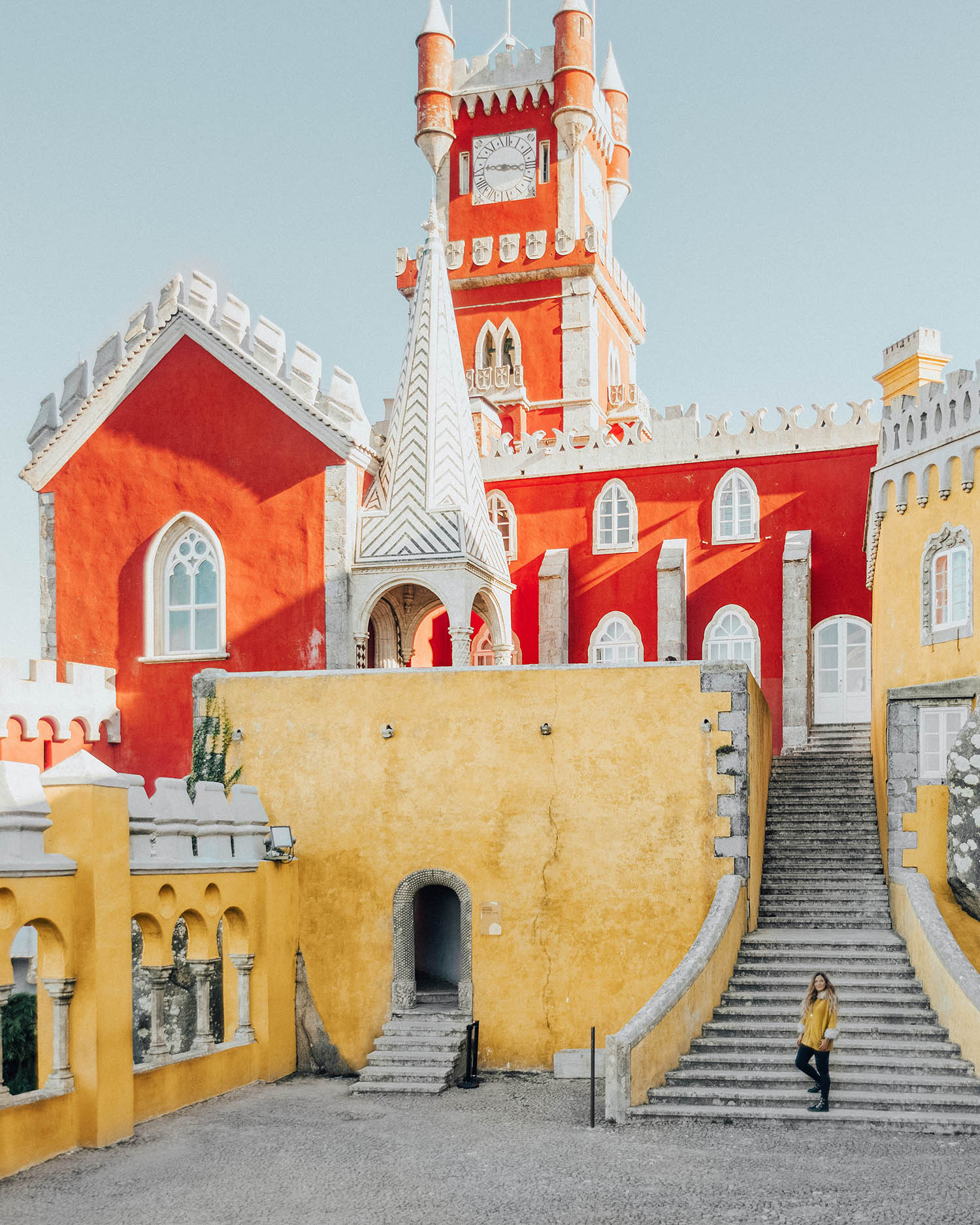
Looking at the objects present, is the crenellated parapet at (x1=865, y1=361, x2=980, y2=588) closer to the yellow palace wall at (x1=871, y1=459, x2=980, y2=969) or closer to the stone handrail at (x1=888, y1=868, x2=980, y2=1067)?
the yellow palace wall at (x1=871, y1=459, x2=980, y2=969)

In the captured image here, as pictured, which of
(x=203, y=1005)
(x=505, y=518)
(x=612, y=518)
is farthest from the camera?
(x=505, y=518)

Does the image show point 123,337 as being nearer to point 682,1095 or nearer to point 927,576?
point 927,576

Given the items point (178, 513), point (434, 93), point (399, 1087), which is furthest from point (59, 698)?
point (434, 93)


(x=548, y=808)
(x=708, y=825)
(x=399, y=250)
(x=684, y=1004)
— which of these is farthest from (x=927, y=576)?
(x=399, y=250)

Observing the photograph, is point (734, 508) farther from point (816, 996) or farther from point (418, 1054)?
point (816, 996)

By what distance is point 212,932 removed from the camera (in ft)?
43.9

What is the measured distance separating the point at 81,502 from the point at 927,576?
511 inches

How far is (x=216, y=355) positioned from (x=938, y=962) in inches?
540

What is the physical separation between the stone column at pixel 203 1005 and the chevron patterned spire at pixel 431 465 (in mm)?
7599

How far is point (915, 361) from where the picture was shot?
22.5 metres

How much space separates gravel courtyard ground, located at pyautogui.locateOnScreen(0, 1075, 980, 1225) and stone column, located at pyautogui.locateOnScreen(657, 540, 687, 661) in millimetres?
12355

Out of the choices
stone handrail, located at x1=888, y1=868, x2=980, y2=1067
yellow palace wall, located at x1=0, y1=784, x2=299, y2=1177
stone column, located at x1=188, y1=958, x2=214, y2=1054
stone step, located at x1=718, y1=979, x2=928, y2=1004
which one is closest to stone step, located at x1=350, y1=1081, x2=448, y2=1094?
yellow palace wall, located at x1=0, y1=784, x2=299, y2=1177

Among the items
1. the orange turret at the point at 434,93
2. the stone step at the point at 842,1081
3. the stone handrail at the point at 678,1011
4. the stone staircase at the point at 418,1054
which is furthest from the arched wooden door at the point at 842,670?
the orange turret at the point at 434,93

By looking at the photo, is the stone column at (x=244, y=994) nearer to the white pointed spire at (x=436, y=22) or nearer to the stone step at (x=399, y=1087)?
the stone step at (x=399, y=1087)
